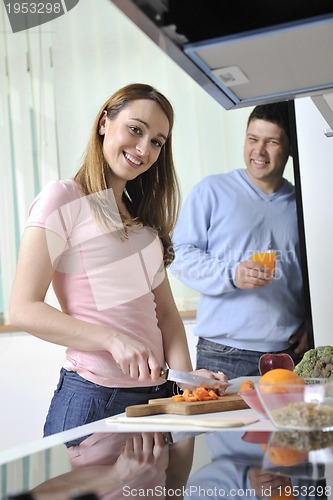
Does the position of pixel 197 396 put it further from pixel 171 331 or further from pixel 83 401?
pixel 171 331

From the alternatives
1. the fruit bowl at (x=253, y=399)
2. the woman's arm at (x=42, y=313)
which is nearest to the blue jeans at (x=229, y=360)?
the woman's arm at (x=42, y=313)

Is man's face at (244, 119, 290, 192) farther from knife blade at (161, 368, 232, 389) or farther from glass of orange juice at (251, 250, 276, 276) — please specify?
knife blade at (161, 368, 232, 389)

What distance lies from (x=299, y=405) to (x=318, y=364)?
0.64m

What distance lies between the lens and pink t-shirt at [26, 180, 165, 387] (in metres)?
1.47

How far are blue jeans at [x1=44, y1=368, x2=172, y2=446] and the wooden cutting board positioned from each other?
5.6 inches

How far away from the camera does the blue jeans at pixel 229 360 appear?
2459mm

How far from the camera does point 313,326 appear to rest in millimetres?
2658

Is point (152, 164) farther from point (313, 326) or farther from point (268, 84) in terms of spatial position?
point (313, 326)

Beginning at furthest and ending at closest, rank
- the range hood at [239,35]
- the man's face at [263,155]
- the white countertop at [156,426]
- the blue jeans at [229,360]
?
the man's face at [263,155] < the blue jeans at [229,360] < the white countertop at [156,426] < the range hood at [239,35]

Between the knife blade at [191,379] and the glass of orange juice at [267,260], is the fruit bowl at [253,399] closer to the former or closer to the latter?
the knife blade at [191,379]

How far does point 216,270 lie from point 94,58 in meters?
1.46

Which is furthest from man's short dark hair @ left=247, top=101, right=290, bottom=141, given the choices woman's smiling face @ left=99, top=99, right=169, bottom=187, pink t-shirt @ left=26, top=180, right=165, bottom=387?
pink t-shirt @ left=26, top=180, right=165, bottom=387

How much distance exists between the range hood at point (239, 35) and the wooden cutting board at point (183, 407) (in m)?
0.58

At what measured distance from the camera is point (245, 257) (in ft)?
8.43
